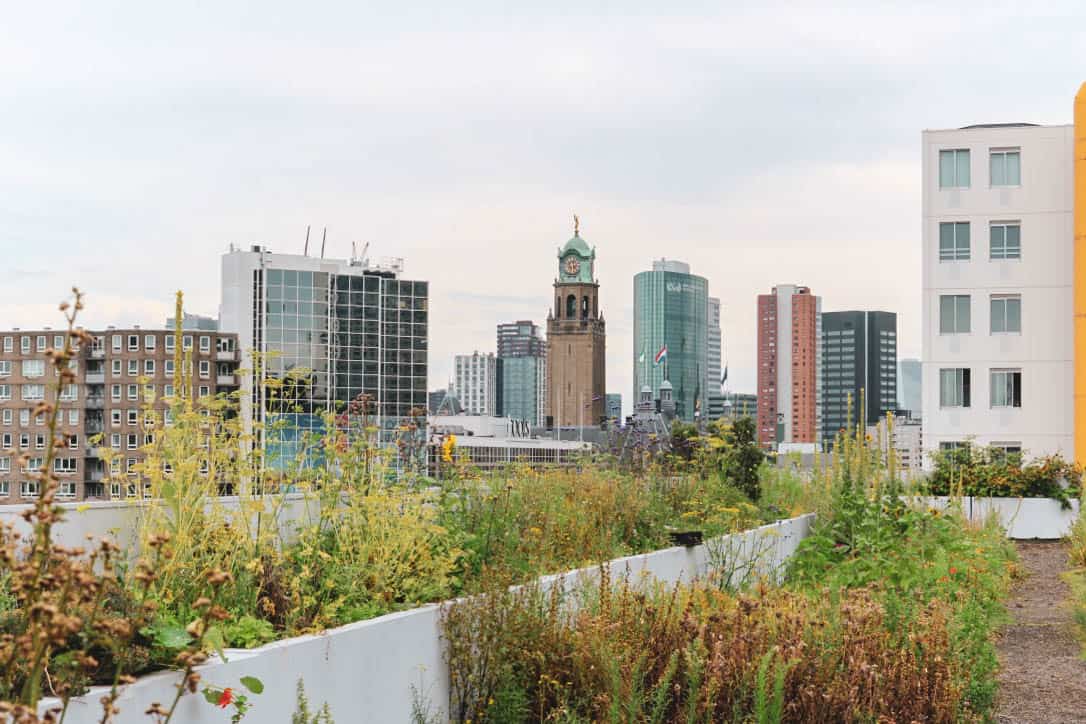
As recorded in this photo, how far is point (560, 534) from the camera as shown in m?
7.09

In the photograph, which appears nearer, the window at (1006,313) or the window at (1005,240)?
the window at (1006,313)

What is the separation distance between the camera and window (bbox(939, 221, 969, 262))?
98.0 ft

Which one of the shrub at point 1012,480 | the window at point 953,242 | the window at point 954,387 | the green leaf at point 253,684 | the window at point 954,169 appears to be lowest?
the shrub at point 1012,480

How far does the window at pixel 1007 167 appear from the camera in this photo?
2972 centimetres

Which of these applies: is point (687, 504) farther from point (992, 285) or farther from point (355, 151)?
point (992, 285)

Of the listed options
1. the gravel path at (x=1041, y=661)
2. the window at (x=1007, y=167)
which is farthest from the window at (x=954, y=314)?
the gravel path at (x=1041, y=661)

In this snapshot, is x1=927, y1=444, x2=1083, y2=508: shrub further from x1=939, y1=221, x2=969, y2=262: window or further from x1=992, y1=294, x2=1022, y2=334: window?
x1=939, y1=221, x2=969, y2=262: window

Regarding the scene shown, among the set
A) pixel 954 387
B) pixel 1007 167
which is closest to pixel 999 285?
pixel 954 387

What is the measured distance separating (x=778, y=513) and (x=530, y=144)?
368 inches

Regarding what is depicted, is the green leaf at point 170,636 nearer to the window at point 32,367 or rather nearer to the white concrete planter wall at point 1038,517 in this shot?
the white concrete planter wall at point 1038,517

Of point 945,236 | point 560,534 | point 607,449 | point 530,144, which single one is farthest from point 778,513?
point 945,236

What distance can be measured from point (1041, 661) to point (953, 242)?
24.6 metres

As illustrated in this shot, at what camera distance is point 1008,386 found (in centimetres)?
2962

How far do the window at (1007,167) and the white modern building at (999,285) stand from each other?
27mm
